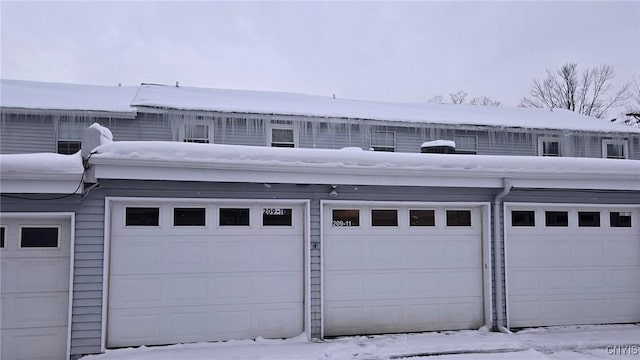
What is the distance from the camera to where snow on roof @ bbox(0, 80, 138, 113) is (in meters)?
11.5

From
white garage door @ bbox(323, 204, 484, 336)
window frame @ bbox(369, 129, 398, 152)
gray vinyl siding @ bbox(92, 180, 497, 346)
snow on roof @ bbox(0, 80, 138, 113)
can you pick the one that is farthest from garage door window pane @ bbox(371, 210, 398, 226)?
snow on roof @ bbox(0, 80, 138, 113)

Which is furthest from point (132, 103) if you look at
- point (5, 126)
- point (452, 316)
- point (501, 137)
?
point (501, 137)

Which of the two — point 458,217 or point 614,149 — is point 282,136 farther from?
point 614,149

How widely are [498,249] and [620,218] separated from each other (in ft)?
8.07

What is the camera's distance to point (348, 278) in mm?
6934

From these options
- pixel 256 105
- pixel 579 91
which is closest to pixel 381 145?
pixel 256 105

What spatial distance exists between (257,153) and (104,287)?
2.68 m

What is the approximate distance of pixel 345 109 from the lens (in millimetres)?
13547

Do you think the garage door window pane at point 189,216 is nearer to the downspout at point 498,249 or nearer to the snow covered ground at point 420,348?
the snow covered ground at point 420,348

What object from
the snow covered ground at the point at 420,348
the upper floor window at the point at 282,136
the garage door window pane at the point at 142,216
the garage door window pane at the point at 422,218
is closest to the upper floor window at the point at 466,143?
the upper floor window at the point at 282,136

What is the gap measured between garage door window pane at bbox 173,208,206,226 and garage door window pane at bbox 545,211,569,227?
5606 millimetres

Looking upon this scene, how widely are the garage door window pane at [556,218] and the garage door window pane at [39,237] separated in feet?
24.6

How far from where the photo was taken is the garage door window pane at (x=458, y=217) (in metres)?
7.41

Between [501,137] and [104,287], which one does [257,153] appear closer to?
[104,287]
